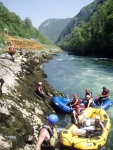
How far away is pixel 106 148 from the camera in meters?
12.2

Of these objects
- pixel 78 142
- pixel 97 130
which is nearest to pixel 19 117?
pixel 78 142

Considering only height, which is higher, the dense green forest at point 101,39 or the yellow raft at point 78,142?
the dense green forest at point 101,39

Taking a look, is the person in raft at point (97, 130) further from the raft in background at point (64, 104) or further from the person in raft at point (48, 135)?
the person in raft at point (48, 135)

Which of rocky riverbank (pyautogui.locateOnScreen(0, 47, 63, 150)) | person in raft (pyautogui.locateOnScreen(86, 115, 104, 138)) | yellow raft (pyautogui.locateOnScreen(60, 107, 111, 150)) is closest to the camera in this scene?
rocky riverbank (pyautogui.locateOnScreen(0, 47, 63, 150))

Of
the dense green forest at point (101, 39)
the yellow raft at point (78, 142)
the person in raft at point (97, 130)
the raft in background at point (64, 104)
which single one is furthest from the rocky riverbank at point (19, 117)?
the dense green forest at point (101, 39)

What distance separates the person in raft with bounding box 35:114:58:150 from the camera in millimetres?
6152

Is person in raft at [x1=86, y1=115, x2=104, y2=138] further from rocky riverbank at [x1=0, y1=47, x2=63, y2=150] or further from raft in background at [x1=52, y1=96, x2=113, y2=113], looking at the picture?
raft in background at [x1=52, y1=96, x2=113, y2=113]

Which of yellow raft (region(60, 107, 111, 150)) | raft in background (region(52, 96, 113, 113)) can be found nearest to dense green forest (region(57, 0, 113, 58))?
raft in background (region(52, 96, 113, 113))

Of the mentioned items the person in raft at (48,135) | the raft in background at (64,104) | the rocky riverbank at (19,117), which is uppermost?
the person in raft at (48,135)

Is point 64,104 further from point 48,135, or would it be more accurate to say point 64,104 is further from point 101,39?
point 101,39

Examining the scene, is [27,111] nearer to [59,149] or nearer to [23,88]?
[59,149]

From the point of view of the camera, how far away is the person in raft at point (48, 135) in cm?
615

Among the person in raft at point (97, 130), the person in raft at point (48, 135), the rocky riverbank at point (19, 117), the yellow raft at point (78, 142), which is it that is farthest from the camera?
the person in raft at point (97, 130)

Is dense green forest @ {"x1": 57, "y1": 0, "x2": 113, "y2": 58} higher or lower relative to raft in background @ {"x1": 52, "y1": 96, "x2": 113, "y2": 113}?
higher
